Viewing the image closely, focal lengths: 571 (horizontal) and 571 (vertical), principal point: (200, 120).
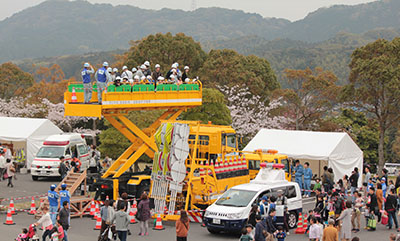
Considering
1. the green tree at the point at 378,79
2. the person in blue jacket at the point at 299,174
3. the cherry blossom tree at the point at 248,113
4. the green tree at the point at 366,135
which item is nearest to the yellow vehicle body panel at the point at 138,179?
the person in blue jacket at the point at 299,174

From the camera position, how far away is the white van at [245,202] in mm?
16891

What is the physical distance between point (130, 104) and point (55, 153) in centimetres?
986

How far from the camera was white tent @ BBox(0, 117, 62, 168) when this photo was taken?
112 feet

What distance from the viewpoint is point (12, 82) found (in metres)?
72.1

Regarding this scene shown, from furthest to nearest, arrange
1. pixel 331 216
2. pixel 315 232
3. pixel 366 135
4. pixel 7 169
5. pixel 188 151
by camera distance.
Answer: pixel 366 135, pixel 7 169, pixel 188 151, pixel 331 216, pixel 315 232

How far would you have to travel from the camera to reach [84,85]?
22531 mm

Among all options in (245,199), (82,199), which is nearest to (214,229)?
(245,199)

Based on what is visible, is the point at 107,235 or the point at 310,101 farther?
the point at 310,101

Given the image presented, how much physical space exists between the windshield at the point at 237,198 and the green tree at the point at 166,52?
37.4 metres

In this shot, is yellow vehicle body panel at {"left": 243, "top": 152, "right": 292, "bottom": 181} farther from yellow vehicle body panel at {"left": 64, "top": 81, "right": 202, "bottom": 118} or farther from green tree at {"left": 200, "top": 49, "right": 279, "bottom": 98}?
green tree at {"left": 200, "top": 49, "right": 279, "bottom": 98}

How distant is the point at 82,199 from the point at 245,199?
650 cm

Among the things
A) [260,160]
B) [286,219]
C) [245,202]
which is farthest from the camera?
[260,160]

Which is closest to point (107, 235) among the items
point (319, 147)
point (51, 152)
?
point (319, 147)

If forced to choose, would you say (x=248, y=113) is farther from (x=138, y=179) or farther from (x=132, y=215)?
(x=132, y=215)
